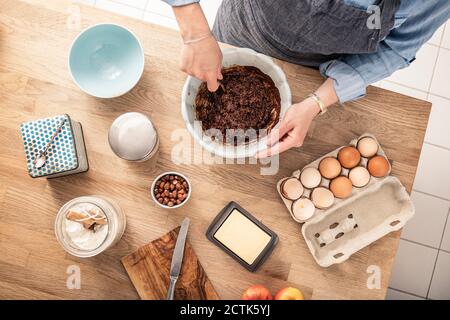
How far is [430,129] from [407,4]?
4.75ft

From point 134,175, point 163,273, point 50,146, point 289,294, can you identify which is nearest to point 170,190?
point 134,175

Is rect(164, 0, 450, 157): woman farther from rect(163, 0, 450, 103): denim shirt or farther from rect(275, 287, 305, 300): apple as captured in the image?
rect(275, 287, 305, 300): apple

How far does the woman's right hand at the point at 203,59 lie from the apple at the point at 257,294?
0.62 meters

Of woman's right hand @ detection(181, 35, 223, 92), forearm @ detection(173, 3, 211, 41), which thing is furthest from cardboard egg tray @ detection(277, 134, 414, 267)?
forearm @ detection(173, 3, 211, 41)

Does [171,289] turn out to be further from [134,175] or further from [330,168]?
[330,168]

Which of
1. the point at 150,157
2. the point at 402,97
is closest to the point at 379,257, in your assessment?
the point at 402,97

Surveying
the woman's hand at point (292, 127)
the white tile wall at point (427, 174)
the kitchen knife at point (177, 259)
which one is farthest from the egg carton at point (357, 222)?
the white tile wall at point (427, 174)

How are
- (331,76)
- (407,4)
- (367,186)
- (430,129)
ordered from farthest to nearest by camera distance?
Result: (430,129) < (367,186) < (331,76) < (407,4)

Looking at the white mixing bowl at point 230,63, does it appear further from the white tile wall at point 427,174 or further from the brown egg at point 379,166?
the white tile wall at point 427,174

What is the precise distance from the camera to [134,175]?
3.97 ft

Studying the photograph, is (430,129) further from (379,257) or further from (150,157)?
(150,157)

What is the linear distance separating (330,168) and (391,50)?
377 millimetres

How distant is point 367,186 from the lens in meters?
1.21

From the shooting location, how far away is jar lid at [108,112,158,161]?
3.65ft
